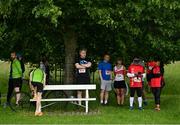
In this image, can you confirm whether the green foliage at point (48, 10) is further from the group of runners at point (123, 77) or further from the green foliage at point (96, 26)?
the group of runners at point (123, 77)

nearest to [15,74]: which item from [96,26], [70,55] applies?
[70,55]

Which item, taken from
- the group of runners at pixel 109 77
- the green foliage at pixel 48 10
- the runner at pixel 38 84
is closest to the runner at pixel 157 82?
the group of runners at pixel 109 77

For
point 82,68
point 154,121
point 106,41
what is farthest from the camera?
point 106,41

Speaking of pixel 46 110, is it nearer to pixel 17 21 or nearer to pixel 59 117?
pixel 59 117

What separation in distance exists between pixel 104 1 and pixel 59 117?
12.3 ft

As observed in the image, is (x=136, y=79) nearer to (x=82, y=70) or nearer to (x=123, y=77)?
(x=123, y=77)

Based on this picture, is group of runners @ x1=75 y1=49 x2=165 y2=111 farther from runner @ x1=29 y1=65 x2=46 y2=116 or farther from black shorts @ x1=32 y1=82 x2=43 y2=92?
black shorts @ x1=32 y1=82 x2=43 y2=92

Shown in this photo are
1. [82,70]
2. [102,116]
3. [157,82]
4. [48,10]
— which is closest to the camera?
[48,10]

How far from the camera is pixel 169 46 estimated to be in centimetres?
1762

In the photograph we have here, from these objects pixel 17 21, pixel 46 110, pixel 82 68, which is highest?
pixel 17 21

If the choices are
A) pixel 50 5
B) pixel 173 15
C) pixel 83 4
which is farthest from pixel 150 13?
pixel 50 5

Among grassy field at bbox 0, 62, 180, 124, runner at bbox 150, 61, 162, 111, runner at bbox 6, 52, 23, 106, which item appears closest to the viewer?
grassy field at bbox 0, 62, 180, 124

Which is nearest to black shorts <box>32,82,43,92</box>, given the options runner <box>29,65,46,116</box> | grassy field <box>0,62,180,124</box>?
runner <box>29,65,46,116</box>

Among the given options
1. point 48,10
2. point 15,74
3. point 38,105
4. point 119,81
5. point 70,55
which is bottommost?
point 38,105
